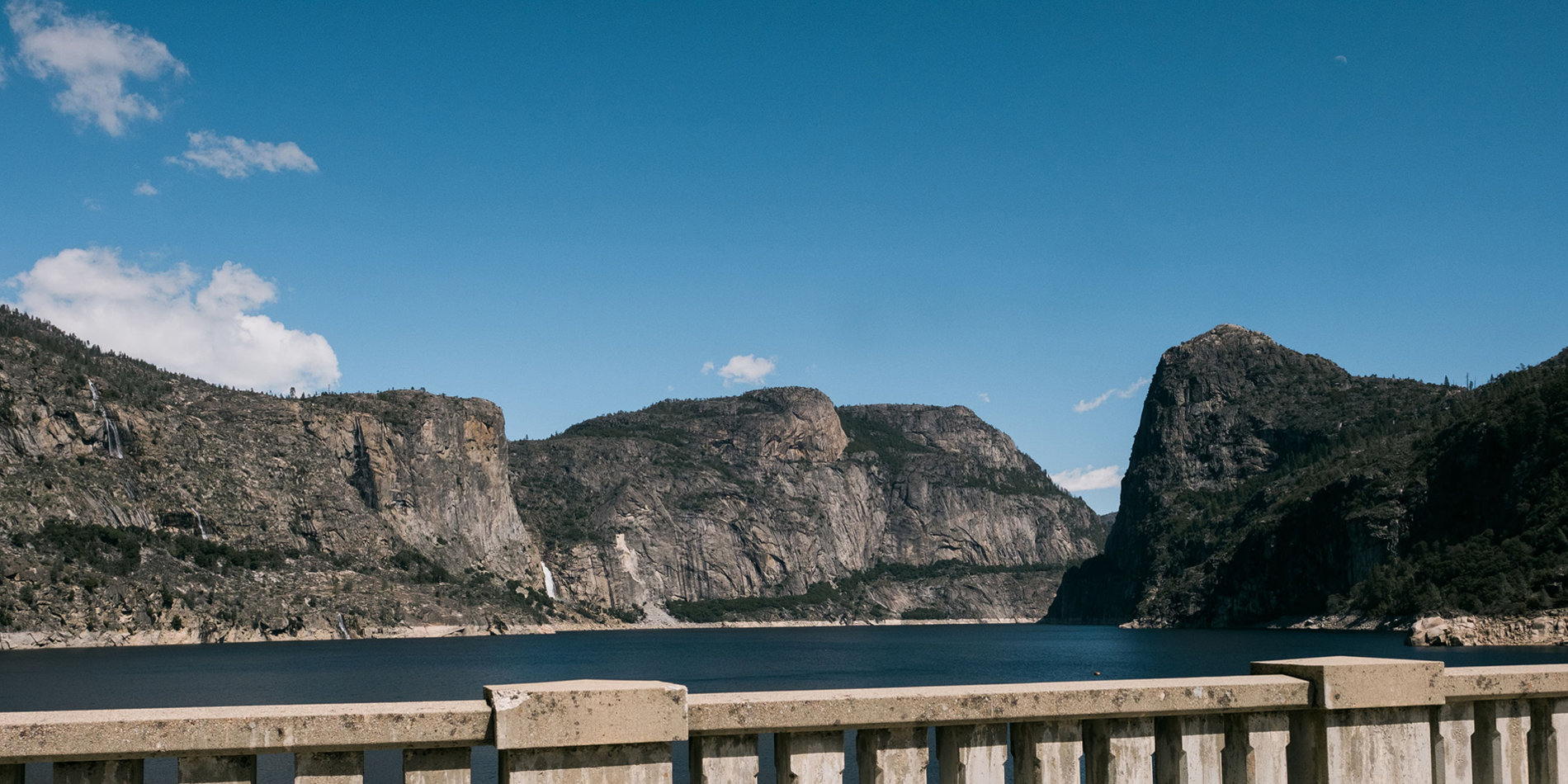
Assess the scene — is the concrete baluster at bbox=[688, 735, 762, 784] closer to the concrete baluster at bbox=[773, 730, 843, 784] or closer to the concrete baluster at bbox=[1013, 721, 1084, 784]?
the concrete baluster at bbox=[773, 730, 843, 784]

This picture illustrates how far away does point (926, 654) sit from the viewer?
159750 millimetres

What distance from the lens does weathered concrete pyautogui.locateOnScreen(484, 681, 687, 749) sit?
20.2ft

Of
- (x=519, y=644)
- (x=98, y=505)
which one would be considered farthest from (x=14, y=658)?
(x=519, y=644)

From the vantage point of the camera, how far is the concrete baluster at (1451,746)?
7.93 meters

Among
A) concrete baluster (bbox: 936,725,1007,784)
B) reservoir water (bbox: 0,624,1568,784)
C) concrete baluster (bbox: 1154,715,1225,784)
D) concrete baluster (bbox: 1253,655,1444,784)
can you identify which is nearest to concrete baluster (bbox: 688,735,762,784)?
concrete baluster (bbox: 936,725,1007,784)

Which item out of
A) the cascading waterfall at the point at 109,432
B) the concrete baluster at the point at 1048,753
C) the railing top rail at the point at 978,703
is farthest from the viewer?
the cascading waterfall at the point at 109,432

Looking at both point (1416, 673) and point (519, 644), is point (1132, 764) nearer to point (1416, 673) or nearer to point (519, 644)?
point (1416, 673)

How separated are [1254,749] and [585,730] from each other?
4095 mm

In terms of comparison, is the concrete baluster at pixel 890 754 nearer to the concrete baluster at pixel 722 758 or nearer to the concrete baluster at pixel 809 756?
the concrete baluster at pixel 809 756

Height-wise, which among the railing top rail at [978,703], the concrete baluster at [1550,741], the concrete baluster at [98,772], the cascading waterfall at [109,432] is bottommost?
the concrete baluster at [1550,741]

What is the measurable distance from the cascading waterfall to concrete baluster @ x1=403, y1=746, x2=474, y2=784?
656 ft

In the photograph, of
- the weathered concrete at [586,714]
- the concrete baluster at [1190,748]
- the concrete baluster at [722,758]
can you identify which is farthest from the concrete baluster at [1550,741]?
the weathered concrete at [586,714]

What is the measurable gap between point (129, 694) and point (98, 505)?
329 ft

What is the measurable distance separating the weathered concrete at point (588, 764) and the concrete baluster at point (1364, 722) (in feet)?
13.3
